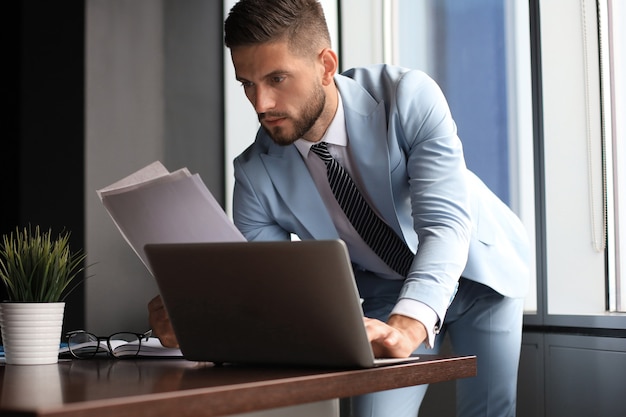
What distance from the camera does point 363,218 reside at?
1.98 metres

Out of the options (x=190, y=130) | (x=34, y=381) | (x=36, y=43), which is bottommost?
(x=34, y=381)

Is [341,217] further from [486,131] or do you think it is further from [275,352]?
[486,131]

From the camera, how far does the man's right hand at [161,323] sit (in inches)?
59.4

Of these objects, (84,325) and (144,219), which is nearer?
(144,219)

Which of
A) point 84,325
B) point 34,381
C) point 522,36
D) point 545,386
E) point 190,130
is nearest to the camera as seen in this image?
point 34,381

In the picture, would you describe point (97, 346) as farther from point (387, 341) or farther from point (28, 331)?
point (387, 341)

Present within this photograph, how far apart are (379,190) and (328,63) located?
31 centimetres

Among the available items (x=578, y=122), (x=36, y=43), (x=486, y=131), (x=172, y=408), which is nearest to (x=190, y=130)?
(x=36, y=43)

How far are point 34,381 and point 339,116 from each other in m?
1.07

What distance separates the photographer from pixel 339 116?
1.97 metres

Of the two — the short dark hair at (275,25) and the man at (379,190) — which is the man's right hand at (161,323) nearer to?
the man at (379,190)

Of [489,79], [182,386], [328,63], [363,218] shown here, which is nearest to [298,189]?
[363,218]

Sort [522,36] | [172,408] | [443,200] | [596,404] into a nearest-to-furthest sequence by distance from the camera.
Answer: [172,408]
[443,200]
[596,404]
[522,36]

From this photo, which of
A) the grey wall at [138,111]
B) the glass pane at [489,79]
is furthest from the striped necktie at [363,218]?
the grey wall at [138,111]
